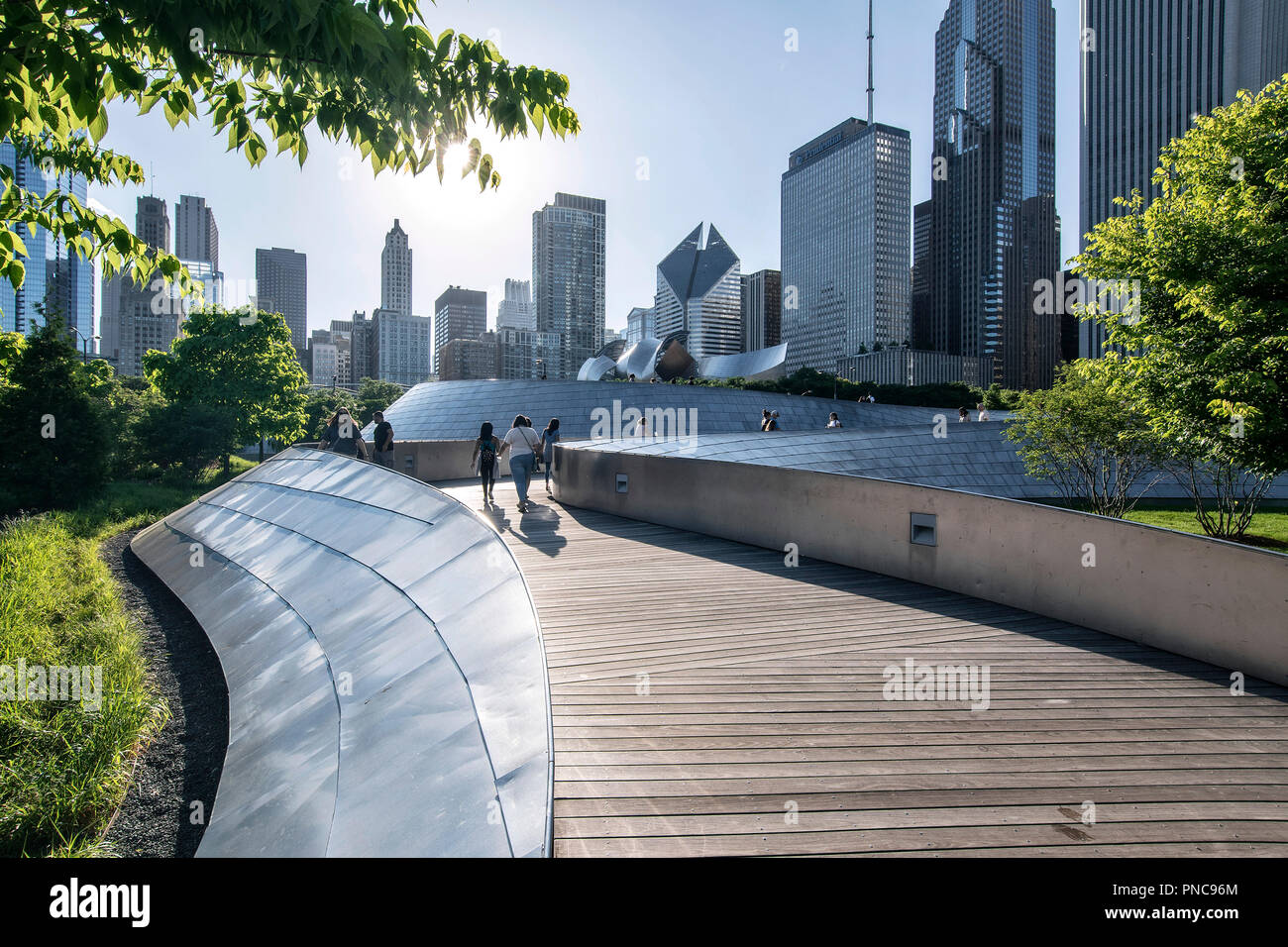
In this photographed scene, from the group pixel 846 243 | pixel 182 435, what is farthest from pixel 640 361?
pixel 846 243

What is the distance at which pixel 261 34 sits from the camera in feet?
11.0

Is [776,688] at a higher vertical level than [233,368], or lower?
lower

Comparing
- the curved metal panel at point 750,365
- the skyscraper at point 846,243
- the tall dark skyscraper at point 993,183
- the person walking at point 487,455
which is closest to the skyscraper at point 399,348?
the skyscraper at point 846,243

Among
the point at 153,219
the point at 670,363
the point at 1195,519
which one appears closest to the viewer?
the point at 1195,519

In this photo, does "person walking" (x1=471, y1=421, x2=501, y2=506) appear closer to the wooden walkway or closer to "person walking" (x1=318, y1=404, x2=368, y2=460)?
"person walking" (x1=318, y1=404, x2=368, y2=460)

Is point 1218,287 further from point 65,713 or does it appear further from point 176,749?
point 65,713

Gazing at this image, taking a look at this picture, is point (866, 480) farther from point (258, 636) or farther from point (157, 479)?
point (157, 479)

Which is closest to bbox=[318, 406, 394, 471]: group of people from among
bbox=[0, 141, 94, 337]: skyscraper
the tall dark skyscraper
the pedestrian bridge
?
bbox=[0, 141, 94, 337]: skyscraper

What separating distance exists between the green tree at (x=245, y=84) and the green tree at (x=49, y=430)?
23.0 meters

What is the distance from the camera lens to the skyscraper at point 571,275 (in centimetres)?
16188

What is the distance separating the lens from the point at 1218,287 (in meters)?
10.3

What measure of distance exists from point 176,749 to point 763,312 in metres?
157

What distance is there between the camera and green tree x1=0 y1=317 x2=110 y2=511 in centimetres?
2227

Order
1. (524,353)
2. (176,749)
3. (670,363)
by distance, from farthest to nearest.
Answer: (524,353) → (670,363) → (176,749)
